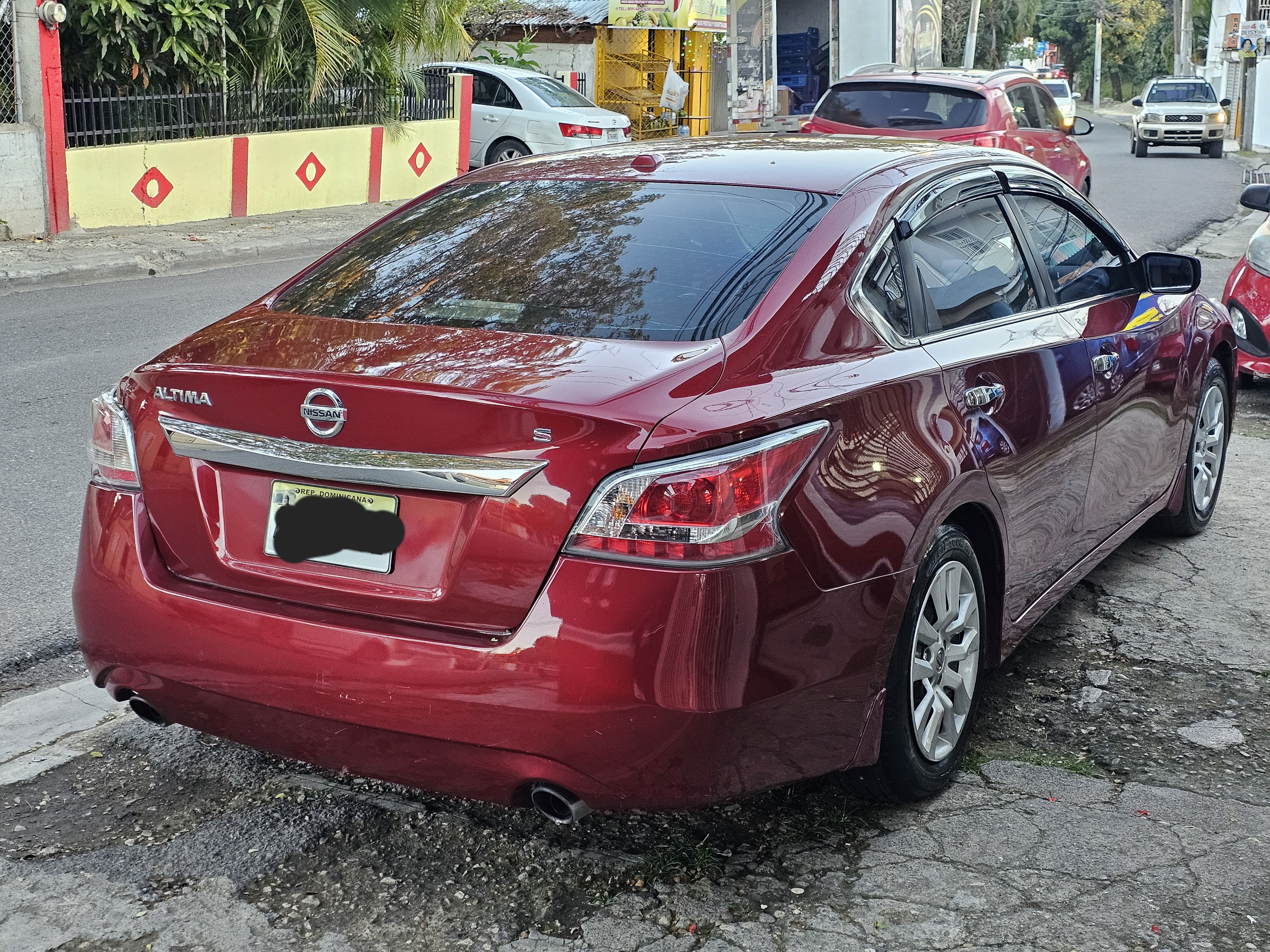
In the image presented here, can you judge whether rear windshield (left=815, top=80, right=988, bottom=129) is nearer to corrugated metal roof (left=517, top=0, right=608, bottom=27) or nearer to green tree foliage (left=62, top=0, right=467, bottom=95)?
green tree foliage (left=62, top=0, right=467, bottom=95)

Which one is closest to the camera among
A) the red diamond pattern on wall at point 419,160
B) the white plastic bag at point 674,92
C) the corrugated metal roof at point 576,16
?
the red diamond pattern on wall at point 419,160

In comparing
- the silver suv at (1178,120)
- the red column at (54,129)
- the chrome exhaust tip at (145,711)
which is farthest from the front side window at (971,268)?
the silver suv at (1178,120)

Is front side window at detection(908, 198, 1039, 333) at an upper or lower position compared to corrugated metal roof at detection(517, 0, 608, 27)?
lower

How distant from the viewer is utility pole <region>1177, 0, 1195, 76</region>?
63.1m

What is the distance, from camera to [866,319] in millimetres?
3311

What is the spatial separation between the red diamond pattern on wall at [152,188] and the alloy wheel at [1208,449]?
1241 centimetres

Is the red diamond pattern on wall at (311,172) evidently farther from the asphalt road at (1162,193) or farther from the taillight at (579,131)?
the asphalt road at (1162,193)

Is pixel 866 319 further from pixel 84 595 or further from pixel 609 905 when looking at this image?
pixel 84 595

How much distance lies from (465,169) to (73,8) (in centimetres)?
678

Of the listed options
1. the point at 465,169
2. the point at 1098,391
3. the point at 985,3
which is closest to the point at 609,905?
the point at 1098,391

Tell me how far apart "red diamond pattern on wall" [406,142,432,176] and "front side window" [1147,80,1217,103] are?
70.3 feet

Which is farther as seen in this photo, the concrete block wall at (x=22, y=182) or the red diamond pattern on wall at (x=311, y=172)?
the red diamond pattern on wall at (x=311, y=172)

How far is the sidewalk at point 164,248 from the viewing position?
493 inches

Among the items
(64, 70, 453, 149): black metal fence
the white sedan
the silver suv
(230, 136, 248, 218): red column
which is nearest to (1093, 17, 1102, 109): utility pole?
the silver suv
